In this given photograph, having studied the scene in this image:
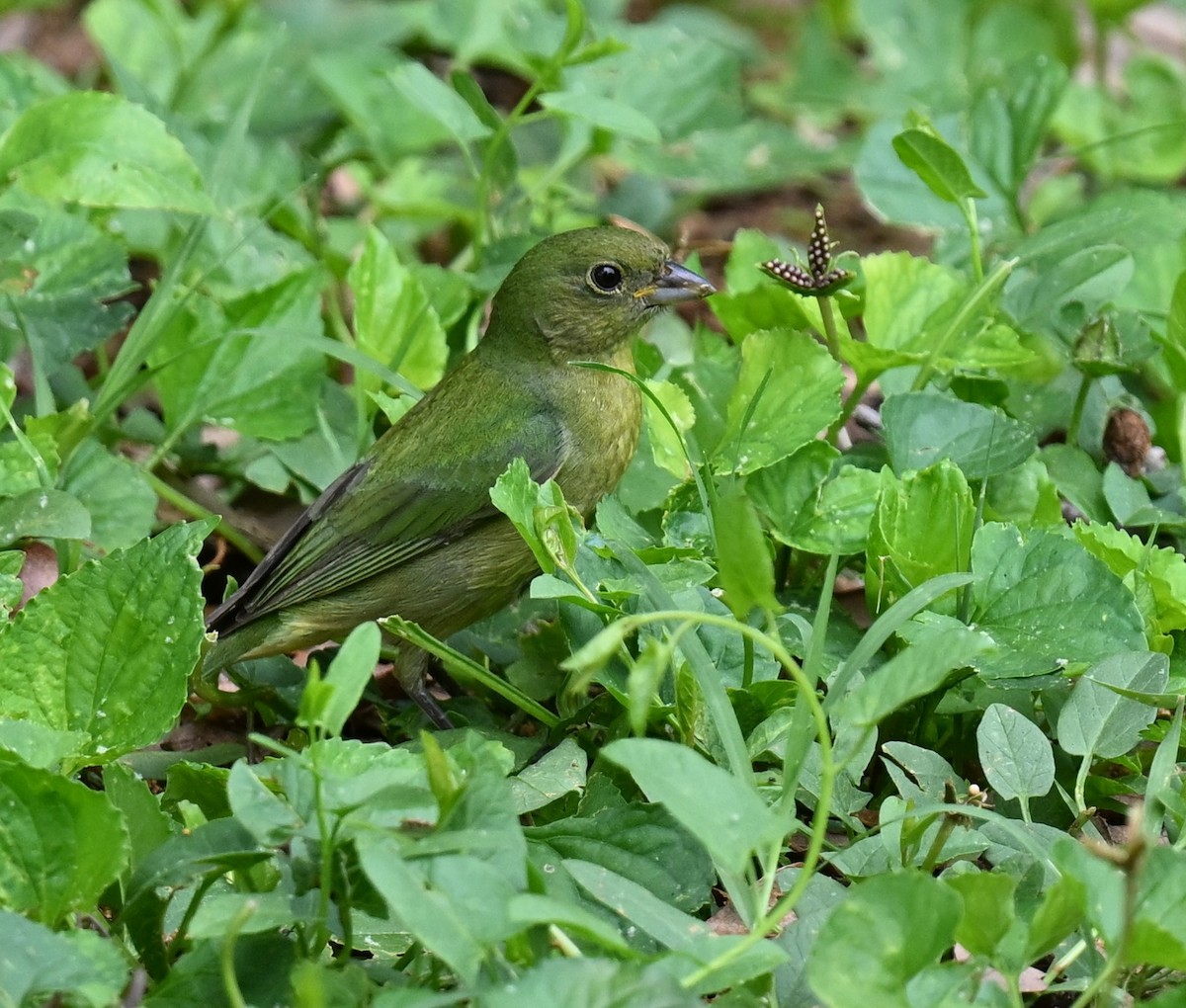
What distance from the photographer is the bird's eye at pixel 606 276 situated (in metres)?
4.17

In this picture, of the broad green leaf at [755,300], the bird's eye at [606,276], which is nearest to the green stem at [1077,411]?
the broad green leaf at [755,300]

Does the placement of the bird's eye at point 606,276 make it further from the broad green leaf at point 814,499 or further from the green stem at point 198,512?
the green stem at point 198,512

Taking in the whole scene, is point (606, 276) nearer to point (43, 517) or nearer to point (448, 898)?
point (43, 517)

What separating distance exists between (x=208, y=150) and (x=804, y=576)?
2.54 metres

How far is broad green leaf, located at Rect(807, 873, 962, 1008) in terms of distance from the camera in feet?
7.15

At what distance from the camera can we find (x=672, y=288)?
418 centimetres

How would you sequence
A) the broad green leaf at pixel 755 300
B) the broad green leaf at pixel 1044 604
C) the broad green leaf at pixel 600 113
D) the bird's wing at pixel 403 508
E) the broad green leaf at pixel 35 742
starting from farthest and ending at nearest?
the broad green leaf at pixel 600 113, the broad green leaf at pixel 755 300, the bird's wing at pixel 403 508, the broad green leaf at pixel 1044 604, the broad green leaf at pixel 35 742

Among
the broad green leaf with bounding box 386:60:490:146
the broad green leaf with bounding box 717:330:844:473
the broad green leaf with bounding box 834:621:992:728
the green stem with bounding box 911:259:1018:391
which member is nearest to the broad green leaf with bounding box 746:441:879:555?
the broad green leaf with bounding box 717:330:844:473

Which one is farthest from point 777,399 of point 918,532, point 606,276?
point 606,276

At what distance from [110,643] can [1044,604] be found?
5.73 ft

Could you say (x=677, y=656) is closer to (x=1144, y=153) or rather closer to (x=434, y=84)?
(x=434, y=84)

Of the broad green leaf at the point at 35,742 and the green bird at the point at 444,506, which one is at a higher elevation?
the broad green leaf at the point at 35,742

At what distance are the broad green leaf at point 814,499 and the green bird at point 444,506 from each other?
0.55 m

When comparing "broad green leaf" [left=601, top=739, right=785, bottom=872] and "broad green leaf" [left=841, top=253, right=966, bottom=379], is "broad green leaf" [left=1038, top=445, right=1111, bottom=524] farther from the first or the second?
"broad green leaf" [left=601, top=739, right=785, bottom=872]
